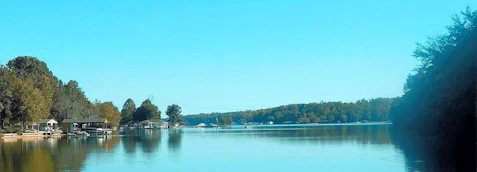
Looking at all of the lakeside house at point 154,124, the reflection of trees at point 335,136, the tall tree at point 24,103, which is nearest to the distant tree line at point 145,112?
the lakeside house at point 154,124

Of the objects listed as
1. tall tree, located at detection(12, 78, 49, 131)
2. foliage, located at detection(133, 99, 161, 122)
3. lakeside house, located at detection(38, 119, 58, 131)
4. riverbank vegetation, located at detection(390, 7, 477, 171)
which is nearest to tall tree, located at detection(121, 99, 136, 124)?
foliage, located at detection(133, 99, 161, 122)

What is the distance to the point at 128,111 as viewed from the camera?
17562 cm

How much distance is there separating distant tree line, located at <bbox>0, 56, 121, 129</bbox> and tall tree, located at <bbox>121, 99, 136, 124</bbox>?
27029 mm

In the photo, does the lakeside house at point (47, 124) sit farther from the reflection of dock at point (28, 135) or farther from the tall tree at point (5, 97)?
the tall tree at point (5, 97)

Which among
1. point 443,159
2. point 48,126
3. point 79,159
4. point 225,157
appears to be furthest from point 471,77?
point 48,126

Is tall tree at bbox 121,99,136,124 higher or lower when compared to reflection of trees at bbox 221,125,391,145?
higher

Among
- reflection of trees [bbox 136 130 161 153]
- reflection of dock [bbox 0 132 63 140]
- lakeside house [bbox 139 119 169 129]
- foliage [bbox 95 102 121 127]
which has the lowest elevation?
reflection of trees [bbox 136 130 161 153]

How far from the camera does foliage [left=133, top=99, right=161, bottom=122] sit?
160750mm

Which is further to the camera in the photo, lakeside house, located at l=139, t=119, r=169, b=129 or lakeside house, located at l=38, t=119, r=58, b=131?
lakeside house, located at l=139, t=119, r=169, b=129

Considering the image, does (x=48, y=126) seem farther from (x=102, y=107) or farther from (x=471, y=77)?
(x=471, y=77)

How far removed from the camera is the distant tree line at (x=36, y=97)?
72438 millimetres

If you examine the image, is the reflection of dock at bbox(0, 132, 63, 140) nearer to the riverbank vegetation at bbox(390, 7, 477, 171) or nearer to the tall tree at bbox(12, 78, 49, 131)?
the tall tree at bbox(12, 78, 49, 131)

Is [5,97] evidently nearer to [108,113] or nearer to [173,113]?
[108,113]

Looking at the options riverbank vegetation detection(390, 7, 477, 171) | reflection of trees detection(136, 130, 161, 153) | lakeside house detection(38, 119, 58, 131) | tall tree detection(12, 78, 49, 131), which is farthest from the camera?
lakeside house detection(38, 119, 58, 131)
